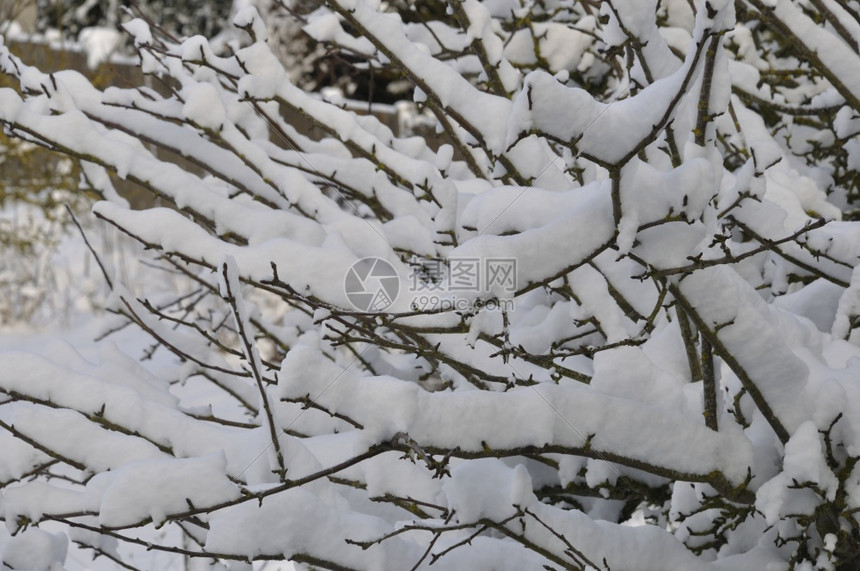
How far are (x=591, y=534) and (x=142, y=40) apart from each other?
156cm

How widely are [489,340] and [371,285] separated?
1.00ft

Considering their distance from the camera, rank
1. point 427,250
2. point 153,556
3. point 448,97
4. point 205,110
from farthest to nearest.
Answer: point 153,556
point 427,250
point 205,110
point 448,97

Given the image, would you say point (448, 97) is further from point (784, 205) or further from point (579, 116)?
point (784, 205)

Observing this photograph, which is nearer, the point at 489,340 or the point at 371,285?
the point at 489,340

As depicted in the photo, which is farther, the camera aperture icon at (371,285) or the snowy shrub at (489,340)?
the camera aperture icon at (371,285)

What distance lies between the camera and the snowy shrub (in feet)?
3.55

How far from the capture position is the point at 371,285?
1.62 m

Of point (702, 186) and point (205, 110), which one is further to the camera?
point (205, 110)

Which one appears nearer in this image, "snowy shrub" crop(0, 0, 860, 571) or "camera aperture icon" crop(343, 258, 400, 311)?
"snowy shrub" crop(0, 0, 860, 571)

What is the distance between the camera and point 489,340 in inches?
55.8

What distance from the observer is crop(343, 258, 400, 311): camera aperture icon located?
1.55m

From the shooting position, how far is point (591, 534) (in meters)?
1.42

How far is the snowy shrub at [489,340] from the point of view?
3.55ft

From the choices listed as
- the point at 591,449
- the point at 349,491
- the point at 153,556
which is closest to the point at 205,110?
the point at 349,491
